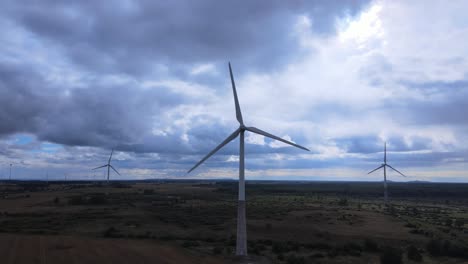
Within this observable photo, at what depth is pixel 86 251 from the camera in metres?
35.1

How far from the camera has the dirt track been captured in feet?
104

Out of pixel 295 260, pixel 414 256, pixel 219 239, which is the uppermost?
pixel 295 260

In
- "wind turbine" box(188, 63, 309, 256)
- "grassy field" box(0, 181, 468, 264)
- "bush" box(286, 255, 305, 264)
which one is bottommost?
"grassy field" box(0, 181, 468, 264)

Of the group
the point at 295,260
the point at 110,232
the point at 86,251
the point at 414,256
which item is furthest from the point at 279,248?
the point at 110,232

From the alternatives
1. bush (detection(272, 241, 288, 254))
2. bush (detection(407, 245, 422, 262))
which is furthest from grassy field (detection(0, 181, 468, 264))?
bush (detection(272, 241, 288, 254))

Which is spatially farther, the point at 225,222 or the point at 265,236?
the point at 225,222

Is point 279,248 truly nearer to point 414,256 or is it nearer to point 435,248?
point 414,256

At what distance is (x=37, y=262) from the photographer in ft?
101

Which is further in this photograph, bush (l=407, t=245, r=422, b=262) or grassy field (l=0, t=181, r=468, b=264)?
bush (l=407, t=245, r=422, b=262)

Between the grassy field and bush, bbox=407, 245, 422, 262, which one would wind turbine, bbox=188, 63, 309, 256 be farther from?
bush, bbox=407, 245, 422, 262

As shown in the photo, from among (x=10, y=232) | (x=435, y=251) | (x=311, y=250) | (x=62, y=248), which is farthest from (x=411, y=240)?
(x=10, y=232)

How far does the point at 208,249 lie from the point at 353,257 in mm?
14676

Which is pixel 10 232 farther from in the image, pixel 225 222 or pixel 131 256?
pixel 225 222

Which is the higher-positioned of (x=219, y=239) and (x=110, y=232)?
(x=110, y=232)
